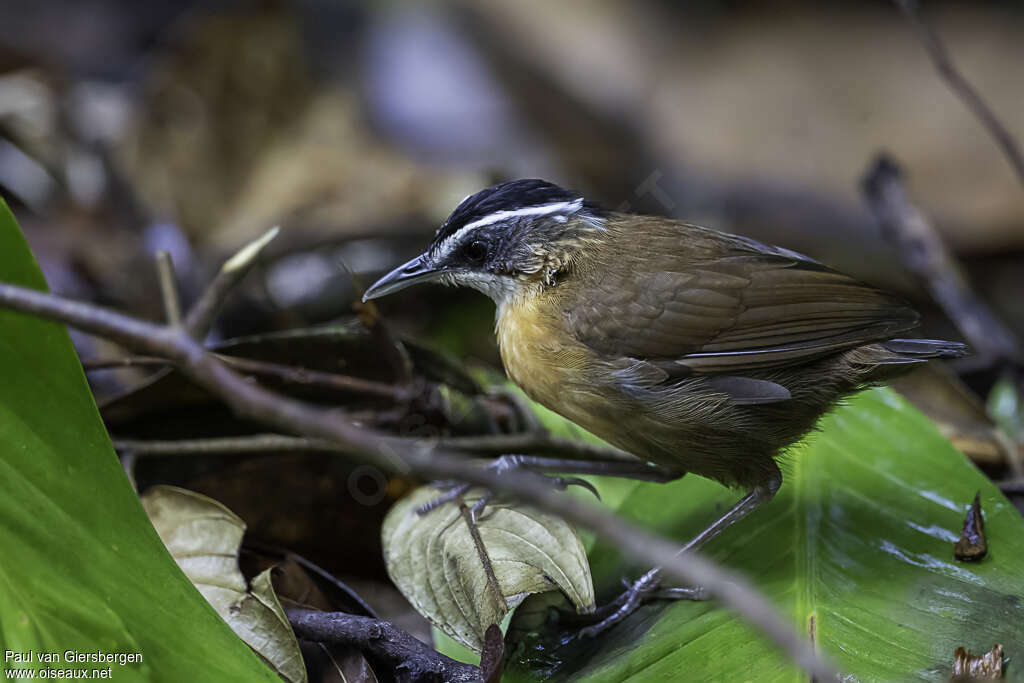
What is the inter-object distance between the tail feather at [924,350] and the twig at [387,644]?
5.39 feet

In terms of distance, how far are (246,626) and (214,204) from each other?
4.38 m

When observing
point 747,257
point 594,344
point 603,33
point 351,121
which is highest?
point 603,33

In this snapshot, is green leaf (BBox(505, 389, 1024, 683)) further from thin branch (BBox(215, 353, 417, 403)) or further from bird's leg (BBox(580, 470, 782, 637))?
thin branch (BBox(215, 353, 417, 403))

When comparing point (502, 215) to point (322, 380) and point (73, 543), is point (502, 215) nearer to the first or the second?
point (322, 380)

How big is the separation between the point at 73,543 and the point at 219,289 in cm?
79

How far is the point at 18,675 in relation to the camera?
2064mm

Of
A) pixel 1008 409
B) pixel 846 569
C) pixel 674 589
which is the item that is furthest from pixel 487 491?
pixel 1008 409

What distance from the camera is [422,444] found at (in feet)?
12.4

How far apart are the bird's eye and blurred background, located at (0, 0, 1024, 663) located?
1635mm

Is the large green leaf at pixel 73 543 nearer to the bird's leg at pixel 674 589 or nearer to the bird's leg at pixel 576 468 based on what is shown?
the bird's leg at pixel 674 589

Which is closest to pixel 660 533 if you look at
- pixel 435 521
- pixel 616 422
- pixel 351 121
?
pixel 616 422

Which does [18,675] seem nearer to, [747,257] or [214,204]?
[747,257]

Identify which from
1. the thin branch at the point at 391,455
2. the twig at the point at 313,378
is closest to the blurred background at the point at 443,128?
the twig at the point at 313,378

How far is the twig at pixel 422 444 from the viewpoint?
3653mm
